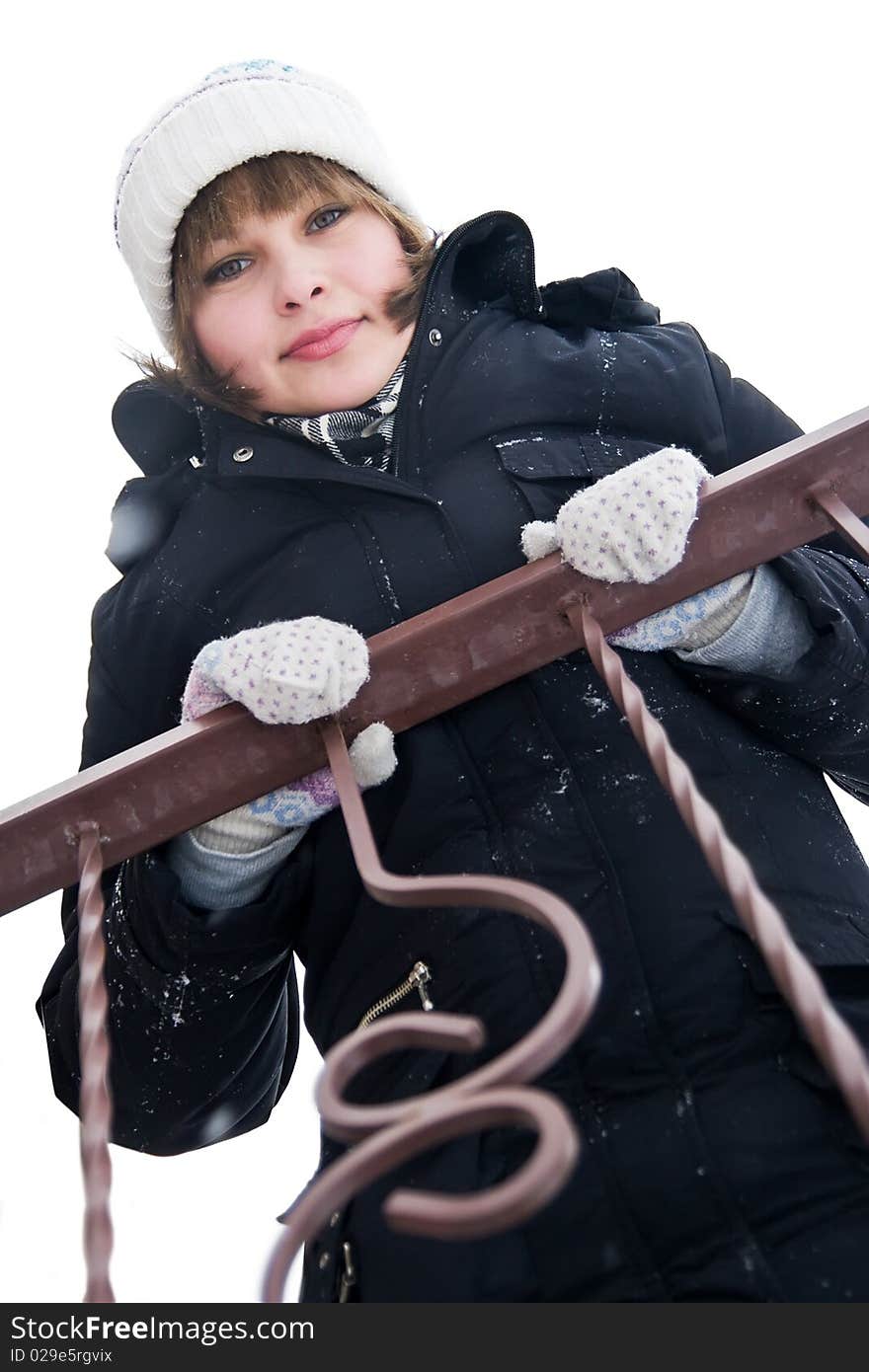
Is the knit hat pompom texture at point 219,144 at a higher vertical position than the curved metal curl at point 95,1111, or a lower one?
higher

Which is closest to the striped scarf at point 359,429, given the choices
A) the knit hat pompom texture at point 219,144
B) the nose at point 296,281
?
the nose at point 296,281

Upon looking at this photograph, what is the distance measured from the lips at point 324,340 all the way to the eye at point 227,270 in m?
0.15

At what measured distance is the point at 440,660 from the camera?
3.82 ft

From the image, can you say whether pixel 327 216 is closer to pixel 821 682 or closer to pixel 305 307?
pixel 305 307

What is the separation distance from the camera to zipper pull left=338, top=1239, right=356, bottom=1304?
3.67 feet

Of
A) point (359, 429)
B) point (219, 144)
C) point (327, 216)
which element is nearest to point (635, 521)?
point (359, 429)

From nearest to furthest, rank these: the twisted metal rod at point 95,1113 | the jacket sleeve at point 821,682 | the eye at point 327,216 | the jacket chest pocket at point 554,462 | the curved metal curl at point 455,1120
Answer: the curved metal curl at point 455,1120, the twisted metal rod at point 95,1113, the jacket sleeve at point 821,682, the jacket chest pocket at point 554,462, the eye at point 327,216

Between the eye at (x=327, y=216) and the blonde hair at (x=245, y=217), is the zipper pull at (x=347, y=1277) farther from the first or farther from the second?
the eye at (x=327, y=216)

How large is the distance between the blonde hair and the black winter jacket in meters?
0.05

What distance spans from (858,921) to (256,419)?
0.89m

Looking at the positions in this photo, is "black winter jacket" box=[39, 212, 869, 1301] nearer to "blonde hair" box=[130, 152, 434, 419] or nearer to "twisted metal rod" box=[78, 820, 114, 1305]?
"blonde hair" box=[130, 152, 434, 419]

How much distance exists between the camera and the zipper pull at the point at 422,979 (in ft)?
3.98

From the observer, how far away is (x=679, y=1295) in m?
0.98
